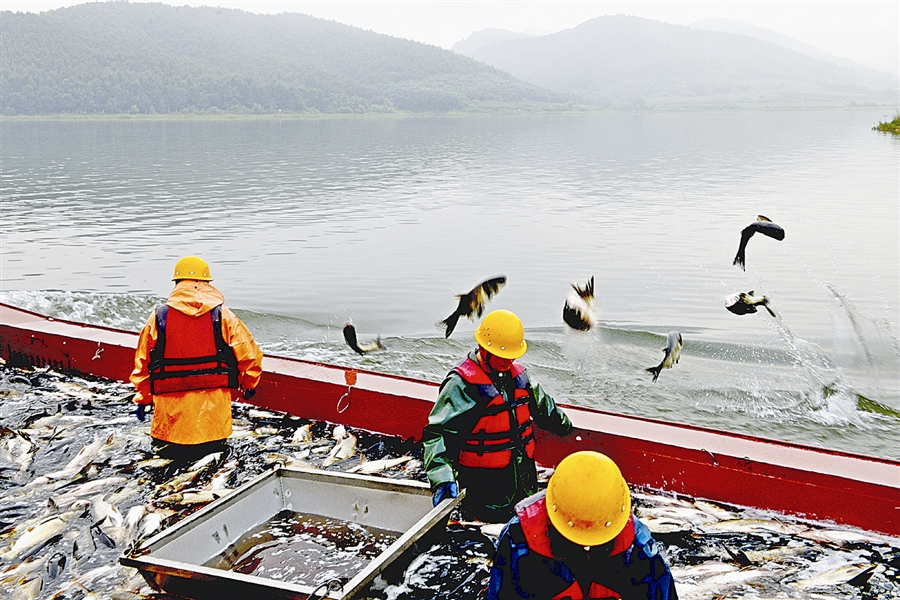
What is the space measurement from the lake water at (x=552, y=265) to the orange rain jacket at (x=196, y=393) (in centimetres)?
621

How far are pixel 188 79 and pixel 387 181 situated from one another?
130 m

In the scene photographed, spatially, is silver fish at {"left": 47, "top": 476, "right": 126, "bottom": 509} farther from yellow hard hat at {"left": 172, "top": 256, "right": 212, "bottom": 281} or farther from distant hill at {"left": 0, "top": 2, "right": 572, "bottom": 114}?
distant hill at {"left": 0, "top": 2, "right": 572, "bottom": 114}

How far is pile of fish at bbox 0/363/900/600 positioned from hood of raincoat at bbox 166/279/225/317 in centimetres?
123

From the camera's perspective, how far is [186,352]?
5.77 m

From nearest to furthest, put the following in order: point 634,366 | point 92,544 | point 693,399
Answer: point 92,544 < point 693,399 < point 634,366

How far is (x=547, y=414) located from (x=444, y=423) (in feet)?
2.34

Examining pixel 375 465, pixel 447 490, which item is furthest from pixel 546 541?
pixel 375 465

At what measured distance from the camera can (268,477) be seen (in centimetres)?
545

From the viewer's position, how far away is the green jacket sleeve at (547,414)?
16.3 ft

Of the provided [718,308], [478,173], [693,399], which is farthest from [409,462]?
[478,173]

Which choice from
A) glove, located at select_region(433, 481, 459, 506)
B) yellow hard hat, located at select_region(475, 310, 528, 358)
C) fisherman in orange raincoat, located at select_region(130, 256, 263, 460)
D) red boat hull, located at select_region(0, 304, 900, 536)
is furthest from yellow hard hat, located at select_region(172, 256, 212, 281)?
glove, located at select_region(433, 481, 459, 506)

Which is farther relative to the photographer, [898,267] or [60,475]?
[898,267]

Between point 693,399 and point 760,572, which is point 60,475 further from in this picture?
point 693,399

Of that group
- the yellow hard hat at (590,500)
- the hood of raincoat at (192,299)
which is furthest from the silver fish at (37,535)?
the yellow hard hat at (590,500)
